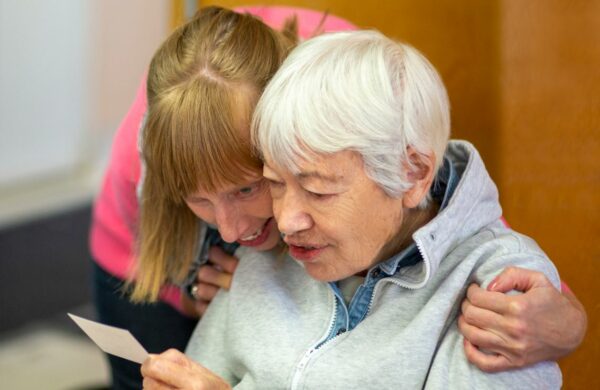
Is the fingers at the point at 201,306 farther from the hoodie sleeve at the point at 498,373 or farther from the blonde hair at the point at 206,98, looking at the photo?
the hoodie sleeve at the point at 498,373

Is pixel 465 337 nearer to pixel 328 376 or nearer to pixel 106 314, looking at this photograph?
pixel 328 376

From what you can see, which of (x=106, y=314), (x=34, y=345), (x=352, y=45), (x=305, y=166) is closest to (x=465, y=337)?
(x=305, y=166)

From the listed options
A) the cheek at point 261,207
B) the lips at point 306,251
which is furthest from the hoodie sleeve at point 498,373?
the cheek at point 261,207

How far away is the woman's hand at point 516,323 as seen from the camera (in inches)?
52.5

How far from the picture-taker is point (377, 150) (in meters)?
1.37

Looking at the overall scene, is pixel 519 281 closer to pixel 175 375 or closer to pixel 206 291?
pixel 175 375

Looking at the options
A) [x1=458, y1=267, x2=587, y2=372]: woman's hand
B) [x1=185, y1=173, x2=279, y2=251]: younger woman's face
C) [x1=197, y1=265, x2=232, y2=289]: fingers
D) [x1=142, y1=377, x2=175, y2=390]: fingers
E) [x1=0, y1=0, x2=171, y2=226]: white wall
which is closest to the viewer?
[x1=458, y1=267, x2=587, y2=372]: woman's hand

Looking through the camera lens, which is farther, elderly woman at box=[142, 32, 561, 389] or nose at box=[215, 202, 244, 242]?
nose at box=[215, 202, 244, 242]

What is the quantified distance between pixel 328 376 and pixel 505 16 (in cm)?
85

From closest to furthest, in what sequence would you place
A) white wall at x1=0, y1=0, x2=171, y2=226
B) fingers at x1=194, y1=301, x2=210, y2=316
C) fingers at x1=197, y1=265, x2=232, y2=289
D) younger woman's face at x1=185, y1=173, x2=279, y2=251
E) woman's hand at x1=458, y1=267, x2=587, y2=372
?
woman's hand at x1=458, y1=267, x2=587, y2=372 → younger woman's face at x1=185, y1=173, x2=279, y2=251 → fingers at x1=197, y1=265, x2=232, y2=289 → fingers at x1=194, y1=301, x2=210, y2=316 → white wall at x1=0, y1=0, x2=171, y2=226

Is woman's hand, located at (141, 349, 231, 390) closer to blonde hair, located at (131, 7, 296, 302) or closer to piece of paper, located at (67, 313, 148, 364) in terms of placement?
piece of paper, located at (67, 313, 148, 364)

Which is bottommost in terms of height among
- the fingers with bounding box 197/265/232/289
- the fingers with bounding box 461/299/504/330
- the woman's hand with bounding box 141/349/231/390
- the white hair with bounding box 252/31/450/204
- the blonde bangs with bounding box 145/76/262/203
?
the fingers with bounding box 197/265/232/289

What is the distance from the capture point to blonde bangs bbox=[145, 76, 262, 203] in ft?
4.93

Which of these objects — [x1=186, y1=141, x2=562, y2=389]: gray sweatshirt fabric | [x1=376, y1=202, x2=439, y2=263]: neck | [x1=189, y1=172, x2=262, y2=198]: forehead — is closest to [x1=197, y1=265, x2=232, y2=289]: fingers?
[x1=186, y1=141, x2=562, y2=389]: gray sweatshirt fabric
